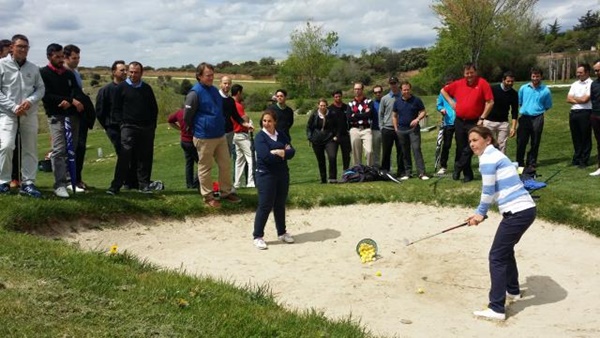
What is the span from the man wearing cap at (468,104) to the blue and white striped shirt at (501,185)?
5395mm

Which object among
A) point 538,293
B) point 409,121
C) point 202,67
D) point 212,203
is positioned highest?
point 202,67

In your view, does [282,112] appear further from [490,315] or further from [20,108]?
[490,315]

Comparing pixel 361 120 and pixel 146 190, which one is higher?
pixel 361 120

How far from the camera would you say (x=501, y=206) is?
672cm

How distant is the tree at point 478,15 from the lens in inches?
1452

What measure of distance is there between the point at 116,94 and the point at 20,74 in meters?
1.92

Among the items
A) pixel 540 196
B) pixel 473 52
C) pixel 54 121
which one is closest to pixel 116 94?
pixel 54 121

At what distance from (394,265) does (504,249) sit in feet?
6.82

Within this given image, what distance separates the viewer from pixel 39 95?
9.14 meters

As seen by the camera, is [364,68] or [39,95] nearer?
[39,95]

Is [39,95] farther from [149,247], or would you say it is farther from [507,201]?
[507,201]

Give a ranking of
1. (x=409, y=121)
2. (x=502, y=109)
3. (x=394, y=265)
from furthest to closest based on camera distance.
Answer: (x=409, y=121), (x=502, y=109), (x=394, y=265)

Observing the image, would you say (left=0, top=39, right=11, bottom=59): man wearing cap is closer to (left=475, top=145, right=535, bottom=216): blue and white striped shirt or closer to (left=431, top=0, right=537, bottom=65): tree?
(left=475, top=145, right=535, bottom=216): blue and white striped shirt

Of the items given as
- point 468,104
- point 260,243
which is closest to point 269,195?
point 260,243
